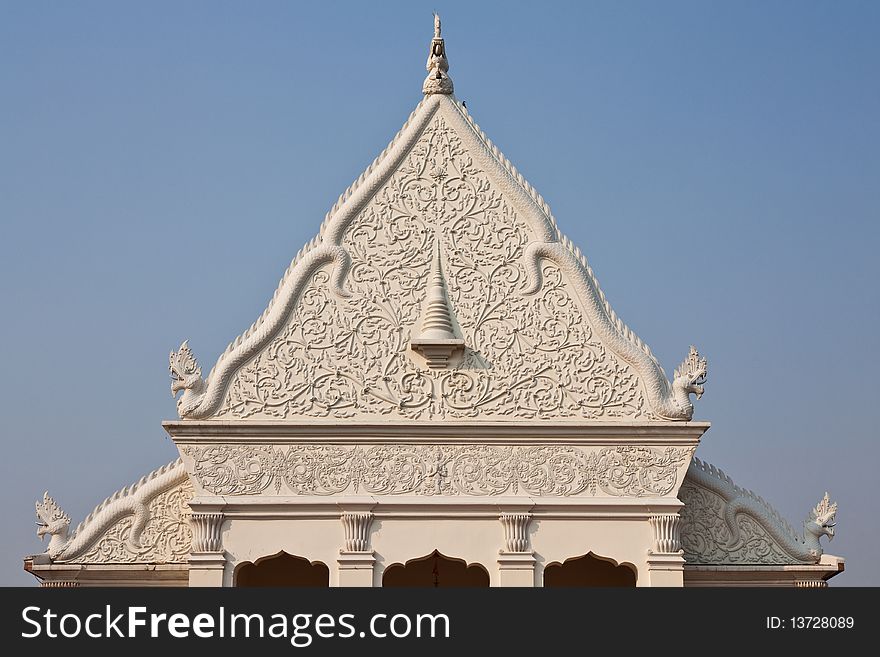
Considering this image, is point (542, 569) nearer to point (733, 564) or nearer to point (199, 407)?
point (733, 564)

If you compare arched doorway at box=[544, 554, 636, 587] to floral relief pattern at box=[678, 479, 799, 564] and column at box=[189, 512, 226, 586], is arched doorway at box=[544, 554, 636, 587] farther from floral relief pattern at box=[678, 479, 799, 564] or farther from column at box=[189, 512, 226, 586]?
column at box=[189, 512, 226, 586]

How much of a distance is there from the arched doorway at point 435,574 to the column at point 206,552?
316 cm

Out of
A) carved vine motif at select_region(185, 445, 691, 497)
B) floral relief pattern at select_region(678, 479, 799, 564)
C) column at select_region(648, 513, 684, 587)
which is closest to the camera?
column at select_region(648, 513, 684, 587)

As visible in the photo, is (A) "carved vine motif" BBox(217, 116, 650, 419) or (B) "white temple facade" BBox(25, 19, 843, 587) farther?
(A) "carved vine motif" BBox(217, 116, 650, 419)

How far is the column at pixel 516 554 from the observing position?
59.8 ft

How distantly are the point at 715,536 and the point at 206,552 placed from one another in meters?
6.16

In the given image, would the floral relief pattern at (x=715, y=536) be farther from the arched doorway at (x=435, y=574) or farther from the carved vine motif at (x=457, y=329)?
the arched doorway at (x=435, y=574)

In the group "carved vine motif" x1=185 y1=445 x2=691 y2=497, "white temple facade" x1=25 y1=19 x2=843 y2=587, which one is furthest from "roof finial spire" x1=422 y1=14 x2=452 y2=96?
"carved vine motif" x1=185 y1=445 x2=691 y2=497

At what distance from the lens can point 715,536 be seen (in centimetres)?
1936

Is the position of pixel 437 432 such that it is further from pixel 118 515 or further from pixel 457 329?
pixel 118 515

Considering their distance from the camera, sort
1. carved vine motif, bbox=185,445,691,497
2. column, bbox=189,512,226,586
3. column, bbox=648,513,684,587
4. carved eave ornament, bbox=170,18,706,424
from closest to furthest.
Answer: column, bbox=189,512,226,586 < column, bbox=648,513,684,587 < carved vine motif, bbox=185,445,691,497 < carved eave ornament, bbox=170,18,706,424

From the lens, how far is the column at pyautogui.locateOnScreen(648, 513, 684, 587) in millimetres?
18281

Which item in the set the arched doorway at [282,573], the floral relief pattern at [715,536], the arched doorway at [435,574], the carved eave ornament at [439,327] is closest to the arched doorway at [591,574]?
the arched doorway at [435,574]

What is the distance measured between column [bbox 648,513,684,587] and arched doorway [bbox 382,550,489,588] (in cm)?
317
